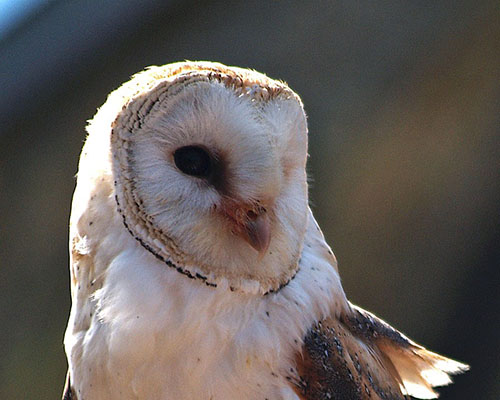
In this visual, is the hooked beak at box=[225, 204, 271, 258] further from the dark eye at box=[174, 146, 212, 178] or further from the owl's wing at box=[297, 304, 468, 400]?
the owl's wing at box=[297, 304, 468, 400]

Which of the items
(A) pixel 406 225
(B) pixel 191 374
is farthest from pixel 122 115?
(A) pixel 406 225

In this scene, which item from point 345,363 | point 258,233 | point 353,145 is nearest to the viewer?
point 258,233

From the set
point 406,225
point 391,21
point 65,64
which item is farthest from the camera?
point 406,225

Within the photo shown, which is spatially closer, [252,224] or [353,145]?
[252,224]

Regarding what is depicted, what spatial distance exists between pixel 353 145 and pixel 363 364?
2618 millimetres

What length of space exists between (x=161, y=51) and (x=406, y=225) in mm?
1632

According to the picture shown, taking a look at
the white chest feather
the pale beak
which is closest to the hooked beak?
the pale beak

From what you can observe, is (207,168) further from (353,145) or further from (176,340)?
(353,145)

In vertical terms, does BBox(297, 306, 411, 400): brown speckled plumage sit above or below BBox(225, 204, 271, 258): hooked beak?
below

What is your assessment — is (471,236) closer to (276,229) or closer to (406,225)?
(406,225)

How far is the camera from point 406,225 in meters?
4.30

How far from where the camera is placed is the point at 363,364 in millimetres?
1643

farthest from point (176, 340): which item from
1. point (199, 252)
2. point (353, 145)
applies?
point (353, 145)

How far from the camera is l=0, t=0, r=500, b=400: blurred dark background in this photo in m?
3.67
